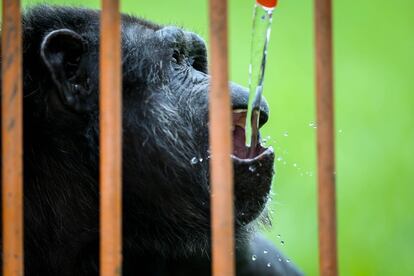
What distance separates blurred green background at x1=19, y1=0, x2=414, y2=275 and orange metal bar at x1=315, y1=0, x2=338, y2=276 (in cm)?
216

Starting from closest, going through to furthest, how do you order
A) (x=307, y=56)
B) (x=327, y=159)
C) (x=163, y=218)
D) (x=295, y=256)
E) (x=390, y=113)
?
(x=327, y=159) < (x=163, y=218) < (x=295, y=256) < (x=390, y=113) < (x=307, y=56)

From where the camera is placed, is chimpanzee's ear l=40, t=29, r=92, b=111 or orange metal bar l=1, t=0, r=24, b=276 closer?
orange metal bar l=1, t=0, r=24, b=276

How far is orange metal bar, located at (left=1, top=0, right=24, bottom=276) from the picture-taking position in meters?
1.57

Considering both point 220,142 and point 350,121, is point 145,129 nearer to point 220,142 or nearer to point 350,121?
point 220,142

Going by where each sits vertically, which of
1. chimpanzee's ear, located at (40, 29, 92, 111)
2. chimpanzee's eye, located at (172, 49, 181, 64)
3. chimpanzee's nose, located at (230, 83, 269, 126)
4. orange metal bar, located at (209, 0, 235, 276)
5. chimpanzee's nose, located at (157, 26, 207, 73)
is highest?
chimpanzee's nose, located at (157, 26, 207, 73)

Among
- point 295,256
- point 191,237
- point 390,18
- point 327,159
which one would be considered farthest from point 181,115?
point 390,18

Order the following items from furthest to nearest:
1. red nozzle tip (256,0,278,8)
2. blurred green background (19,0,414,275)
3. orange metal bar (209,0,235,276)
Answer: blurred green background (19,0,414,275)
red nozzle tip (256,0,278,8)
orange metal bar (209,0,235,276)

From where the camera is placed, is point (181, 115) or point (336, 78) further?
point (336, 78)

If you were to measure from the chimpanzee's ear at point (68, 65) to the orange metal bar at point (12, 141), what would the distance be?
668 millimetres

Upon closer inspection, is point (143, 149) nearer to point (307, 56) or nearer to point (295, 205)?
point (295, 205)

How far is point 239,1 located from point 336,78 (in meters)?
1.14

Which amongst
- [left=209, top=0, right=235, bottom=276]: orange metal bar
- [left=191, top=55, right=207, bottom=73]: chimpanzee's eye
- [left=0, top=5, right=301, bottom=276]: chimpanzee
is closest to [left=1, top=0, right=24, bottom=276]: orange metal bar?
[left=209, top=0, right=235, bottom=276]: orange metal bar

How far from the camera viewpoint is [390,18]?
531 cm

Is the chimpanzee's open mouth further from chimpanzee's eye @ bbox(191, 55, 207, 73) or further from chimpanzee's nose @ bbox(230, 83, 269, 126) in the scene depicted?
chimpanzee's eye @ bbox(191, 55, 207, 73)
